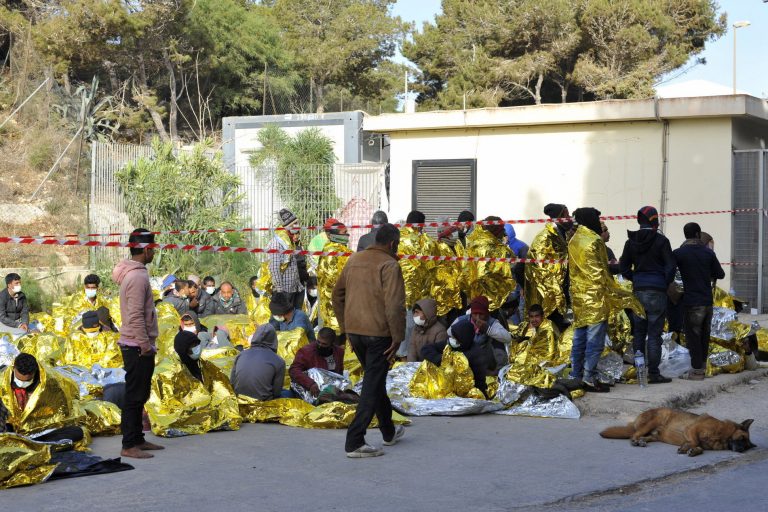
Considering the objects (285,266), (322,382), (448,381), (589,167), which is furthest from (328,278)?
(589,167)

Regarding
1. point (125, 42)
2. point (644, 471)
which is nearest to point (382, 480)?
point (644, 471)

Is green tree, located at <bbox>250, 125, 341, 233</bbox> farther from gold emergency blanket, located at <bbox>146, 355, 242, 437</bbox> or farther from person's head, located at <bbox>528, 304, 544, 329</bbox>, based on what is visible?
gold emergency blanket, located at <bbox>146, 355, 242, 437</bbox>

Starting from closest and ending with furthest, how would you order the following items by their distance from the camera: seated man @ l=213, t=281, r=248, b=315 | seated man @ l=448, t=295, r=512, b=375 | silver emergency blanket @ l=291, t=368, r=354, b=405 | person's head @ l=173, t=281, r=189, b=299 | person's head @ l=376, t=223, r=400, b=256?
person's head @ l=376, t=223, r=400, b=256, silver emergency blanket @ l=291, t=368, r=354, b=405, seated man @ l=448, t=295, r=512, b=375, person's head @ l=173, t=281, r=189, b=299, seated man @ l=213, t=281, r=248, b=315

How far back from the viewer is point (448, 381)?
9258 mm

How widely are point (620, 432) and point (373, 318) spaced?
2.33 metres

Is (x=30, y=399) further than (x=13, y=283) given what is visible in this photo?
No

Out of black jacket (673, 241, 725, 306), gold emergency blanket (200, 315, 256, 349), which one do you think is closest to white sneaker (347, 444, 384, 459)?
black jacket (673, 241, 725, 306)

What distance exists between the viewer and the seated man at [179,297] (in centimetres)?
1357

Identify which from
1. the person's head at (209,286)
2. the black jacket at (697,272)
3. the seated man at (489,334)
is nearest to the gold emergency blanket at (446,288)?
the seated man at (489,334)

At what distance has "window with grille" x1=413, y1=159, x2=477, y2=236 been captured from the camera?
1708 cm

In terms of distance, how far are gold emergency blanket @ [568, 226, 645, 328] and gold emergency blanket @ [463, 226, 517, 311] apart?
131cm

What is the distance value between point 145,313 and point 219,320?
6.25 metres

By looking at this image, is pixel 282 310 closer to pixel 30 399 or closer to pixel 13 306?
pixel 30 399

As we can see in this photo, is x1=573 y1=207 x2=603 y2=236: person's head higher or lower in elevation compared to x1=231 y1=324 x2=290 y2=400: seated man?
higher
